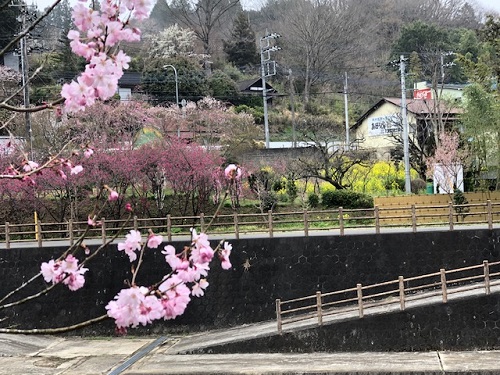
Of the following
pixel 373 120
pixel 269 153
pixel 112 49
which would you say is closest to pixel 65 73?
pixel 269 153

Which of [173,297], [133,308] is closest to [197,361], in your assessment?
[173,297]

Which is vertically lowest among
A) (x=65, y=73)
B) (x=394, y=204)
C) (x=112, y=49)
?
(x=394, y=204)

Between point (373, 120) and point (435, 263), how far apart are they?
22.1 metres

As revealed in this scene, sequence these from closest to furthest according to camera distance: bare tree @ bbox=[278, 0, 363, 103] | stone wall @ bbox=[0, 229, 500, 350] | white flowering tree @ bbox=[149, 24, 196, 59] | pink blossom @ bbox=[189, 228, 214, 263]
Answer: pink blossom @ bbox=[189, 228, 214, 263] < stone wall @ bbox=[0, 229, 500, 350] < white flowering tree @ bbox=[149, 24, 196, 59] < bare tree @ bbox=[278, 0, 363, 103]

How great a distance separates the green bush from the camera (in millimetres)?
21609

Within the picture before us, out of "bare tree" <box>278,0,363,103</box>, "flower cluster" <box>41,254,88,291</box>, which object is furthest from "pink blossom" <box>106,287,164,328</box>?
"bare tree" <box>278,0,363,103</box>

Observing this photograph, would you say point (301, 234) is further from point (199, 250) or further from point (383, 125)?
point (383, 125)

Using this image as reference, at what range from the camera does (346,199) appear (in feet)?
71.8

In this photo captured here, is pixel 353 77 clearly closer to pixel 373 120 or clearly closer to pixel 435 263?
pixel 373 120

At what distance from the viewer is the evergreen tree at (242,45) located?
47531 mm

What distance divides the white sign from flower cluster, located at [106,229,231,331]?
2920cm

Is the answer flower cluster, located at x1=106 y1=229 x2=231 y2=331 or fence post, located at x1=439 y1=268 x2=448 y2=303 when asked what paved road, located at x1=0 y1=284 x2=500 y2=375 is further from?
flower cluster, located at x1=106 y1=229 x2=231 y2=331

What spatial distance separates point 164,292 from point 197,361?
1005 cm

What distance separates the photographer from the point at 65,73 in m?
37.1
